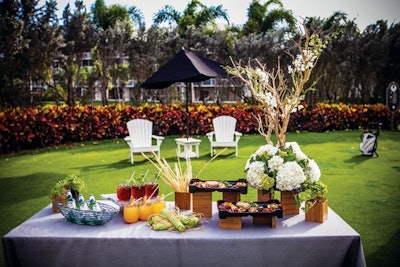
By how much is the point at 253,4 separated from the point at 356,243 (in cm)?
1808

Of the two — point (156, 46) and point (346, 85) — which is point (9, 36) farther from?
point (346, 85)

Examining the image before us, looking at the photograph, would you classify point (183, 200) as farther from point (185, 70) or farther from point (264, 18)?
point (264, 18)

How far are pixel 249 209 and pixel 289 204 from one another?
0.43 m

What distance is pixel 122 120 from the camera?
11672 mm

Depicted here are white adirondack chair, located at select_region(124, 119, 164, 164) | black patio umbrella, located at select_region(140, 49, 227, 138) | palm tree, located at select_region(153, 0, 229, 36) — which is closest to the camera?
black patio umbrella, located at select_region(140, 49, 227, 138)

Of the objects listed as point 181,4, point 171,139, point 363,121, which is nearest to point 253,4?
point 181,4

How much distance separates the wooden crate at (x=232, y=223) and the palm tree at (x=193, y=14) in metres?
16.9

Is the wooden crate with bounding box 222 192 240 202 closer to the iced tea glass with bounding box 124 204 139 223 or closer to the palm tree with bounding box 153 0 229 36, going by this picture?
the iced tea glass with bounding box 124 204 139 223

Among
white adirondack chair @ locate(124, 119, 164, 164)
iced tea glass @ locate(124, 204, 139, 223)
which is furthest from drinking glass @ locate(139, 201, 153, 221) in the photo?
white adirondack chair @ locate(124, 119, 164, 164)

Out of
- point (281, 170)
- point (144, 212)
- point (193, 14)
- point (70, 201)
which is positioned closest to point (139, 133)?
point (70, 201)

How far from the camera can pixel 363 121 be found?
1349 cm

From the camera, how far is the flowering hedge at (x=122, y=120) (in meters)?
9.69

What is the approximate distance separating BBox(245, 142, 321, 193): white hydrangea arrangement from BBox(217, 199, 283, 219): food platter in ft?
0.42

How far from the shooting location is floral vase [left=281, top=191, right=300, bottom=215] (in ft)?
9.40
